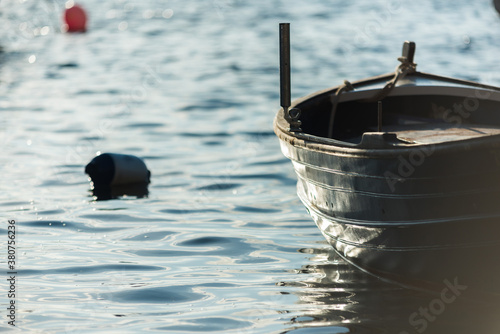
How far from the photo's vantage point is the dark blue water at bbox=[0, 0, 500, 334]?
6168mm

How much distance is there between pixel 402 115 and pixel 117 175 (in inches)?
143

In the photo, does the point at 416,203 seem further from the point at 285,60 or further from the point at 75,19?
the point at 75,19

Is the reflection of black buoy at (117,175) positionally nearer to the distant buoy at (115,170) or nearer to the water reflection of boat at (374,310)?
the distant buoy at (115,170)

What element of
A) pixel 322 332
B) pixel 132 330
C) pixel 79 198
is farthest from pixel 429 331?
pixel 79 198

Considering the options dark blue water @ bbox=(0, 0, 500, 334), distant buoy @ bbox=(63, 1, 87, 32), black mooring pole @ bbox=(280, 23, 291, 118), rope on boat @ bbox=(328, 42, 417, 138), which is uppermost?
black mooring pole @ bbox=(280, 23, 291, 118)

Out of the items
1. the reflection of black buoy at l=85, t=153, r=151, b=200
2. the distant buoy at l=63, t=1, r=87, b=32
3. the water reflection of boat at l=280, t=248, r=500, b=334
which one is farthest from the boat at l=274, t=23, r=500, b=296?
the distant buoy at l=63, t=1, r=87, b=32

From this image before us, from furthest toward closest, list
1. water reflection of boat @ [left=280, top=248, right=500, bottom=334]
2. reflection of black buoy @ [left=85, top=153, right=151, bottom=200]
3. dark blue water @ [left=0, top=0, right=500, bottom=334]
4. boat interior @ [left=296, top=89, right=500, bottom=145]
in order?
reflection of black buoy @ [left=85, top=153, right=151, bottom=200], boat interior @ [left=296, top=89, right=500, bottom=145], dark blue water @ [left=0, top=0, right=500, bottom=334], water reflection of boat @ [left=280, top=248, right=500, bottom=334]

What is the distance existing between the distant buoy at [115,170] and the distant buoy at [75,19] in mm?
17017

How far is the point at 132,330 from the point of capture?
19.0ft

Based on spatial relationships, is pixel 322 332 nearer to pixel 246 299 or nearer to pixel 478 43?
pixel 246 299

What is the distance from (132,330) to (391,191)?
2066 mm

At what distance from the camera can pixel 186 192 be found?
32.7 feet

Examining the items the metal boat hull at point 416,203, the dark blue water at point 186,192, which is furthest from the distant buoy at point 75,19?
the metal boat hull at point 416,203

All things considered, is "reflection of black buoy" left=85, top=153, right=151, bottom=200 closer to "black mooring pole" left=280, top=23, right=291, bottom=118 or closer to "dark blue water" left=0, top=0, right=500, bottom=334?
"dark blue water" left=0, top=0, right=500, bottom=334
